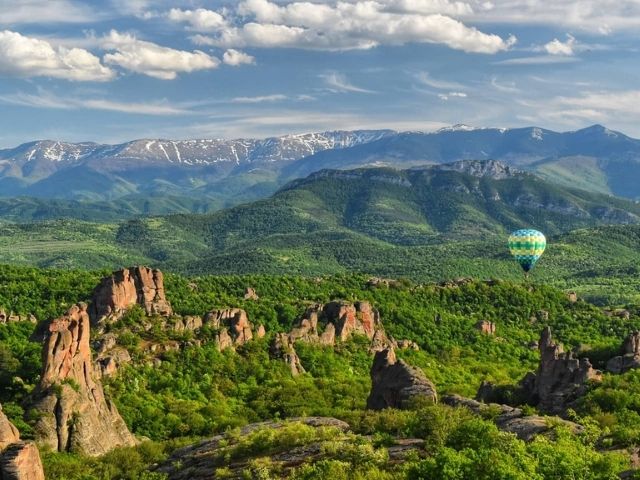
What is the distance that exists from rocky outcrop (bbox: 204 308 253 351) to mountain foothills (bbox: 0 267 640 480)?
338 mm

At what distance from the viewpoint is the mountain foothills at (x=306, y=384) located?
178ft

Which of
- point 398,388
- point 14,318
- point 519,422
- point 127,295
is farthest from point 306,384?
point 519,422

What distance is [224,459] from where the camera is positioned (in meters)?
60.1

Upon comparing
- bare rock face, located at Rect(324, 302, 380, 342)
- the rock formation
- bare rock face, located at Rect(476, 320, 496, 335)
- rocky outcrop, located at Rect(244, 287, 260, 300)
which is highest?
the rock formation

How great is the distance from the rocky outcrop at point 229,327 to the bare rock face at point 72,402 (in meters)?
32.1

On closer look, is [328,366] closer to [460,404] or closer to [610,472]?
[460,404]

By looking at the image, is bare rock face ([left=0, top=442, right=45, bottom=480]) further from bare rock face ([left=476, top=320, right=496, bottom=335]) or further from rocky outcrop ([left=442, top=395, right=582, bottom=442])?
bare rock face ([left=476, top=320, right=496, bottom=335])

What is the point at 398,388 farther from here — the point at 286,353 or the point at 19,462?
the point at 19,462

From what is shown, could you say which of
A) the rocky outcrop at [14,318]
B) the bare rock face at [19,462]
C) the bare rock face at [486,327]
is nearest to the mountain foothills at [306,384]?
the bare rock face at [19,462]

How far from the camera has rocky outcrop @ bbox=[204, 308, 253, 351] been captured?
11718 cm

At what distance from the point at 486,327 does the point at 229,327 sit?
61.4 m

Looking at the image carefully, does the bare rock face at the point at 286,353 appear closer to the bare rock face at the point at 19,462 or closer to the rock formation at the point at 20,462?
the rock formation at the point at 20,462

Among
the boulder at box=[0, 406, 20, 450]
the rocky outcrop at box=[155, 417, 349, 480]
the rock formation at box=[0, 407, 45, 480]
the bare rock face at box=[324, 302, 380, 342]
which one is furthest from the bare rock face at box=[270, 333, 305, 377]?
the rock formation at box=[0, 407, 45, 480]

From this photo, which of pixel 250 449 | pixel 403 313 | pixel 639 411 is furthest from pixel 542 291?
pixel 250 449
